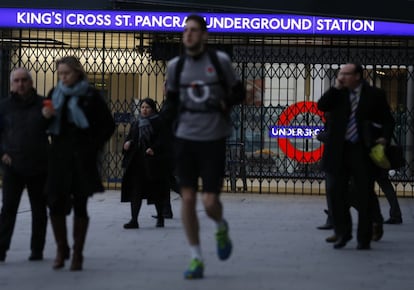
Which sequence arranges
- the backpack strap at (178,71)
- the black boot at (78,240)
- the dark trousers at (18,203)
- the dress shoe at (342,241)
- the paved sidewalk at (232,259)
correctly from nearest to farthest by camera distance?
the backpack strap at (178,71)
the paved sidewalk at (232,259)
the black boot at (78,240)
the dark trousers at (18,203)
the dress shoe at (342,241)

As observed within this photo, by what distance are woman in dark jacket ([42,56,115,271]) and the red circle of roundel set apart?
9206 mm

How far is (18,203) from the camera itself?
8.50 meters

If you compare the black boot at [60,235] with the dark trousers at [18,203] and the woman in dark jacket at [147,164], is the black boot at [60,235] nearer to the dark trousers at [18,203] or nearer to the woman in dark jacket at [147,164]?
the dark trousers at [18,203]

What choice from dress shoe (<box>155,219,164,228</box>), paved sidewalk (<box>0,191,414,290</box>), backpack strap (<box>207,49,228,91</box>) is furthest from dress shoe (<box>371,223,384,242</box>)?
backpack strap (<box>207,49,228,91</box>)

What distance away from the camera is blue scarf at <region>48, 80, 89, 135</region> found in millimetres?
7703

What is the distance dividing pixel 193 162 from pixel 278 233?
A: 4308 millimetres

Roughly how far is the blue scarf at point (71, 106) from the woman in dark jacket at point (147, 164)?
383cm

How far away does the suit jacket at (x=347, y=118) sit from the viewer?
933cm

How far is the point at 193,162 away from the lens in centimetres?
716

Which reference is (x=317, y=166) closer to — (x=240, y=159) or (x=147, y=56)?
(x=240, y=159)

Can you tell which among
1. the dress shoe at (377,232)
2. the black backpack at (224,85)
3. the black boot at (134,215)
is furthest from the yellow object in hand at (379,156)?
the black boot at (134,215)

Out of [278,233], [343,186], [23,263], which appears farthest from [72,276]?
[278,233]

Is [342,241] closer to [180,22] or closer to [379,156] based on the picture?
[379,156]

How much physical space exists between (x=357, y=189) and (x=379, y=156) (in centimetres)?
44
